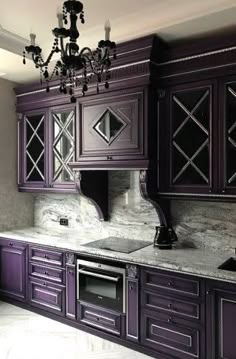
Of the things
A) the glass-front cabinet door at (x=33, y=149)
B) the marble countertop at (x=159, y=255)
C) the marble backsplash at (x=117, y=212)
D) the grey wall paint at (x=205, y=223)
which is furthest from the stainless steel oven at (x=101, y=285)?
the glass-front cabinet door at (x=33, y=149)

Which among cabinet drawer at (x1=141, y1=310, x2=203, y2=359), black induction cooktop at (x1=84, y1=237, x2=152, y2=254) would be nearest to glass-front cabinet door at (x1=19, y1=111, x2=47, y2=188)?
black induction cooktop at (x1=84, y1=237, x2=152, y2=254)

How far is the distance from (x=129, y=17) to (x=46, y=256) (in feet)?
7.86

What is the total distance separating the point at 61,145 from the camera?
352 cm

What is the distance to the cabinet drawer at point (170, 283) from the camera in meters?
2.33

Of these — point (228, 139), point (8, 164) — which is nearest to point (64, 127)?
point (8, 164)

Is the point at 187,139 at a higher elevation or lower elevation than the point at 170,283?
higher

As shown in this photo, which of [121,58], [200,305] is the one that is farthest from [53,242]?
[121,58]

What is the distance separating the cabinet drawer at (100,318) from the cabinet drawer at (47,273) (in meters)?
0.35

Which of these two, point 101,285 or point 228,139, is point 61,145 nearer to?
point 101,285

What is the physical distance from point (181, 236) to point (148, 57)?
1.66m

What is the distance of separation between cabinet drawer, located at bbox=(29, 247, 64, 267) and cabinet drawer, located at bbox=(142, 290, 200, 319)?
99 cm

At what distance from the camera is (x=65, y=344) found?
2783 millimetres

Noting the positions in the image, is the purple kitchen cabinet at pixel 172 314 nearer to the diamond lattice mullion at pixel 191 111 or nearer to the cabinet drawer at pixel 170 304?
the cabinet drawer at pixel 170 304

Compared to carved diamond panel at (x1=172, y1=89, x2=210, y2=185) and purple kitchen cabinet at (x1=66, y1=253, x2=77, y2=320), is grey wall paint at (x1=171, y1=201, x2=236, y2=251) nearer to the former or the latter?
carved diamond panel at (x1=172, y1=89, x2=210, y2=185)
